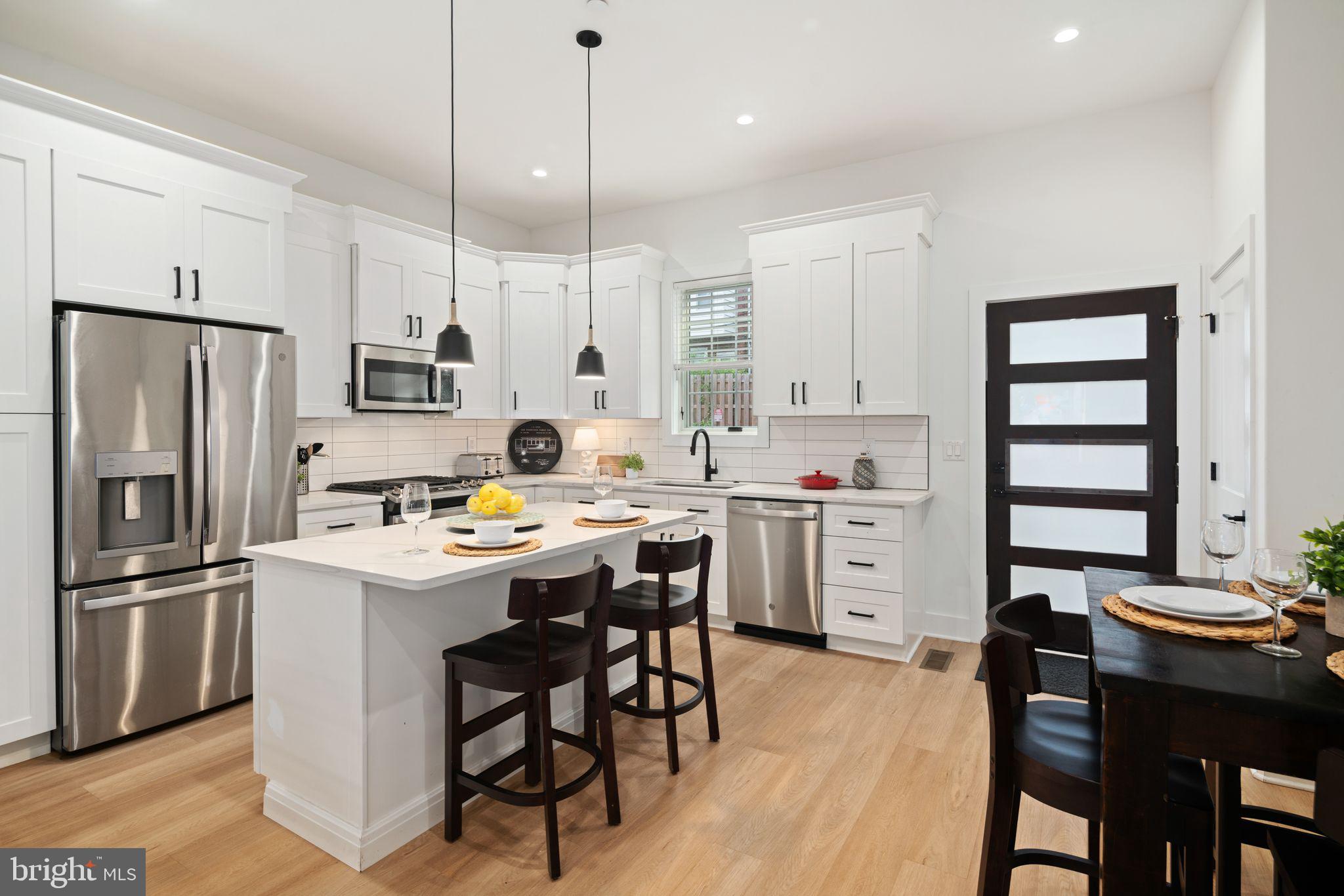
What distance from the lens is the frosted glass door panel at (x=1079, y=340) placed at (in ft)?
12.0

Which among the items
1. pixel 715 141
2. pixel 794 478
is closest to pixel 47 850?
pixel 794 478

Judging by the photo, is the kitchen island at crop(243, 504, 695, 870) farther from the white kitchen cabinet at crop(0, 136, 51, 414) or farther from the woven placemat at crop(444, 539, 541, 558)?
the white kitchen cabinet at crop(0, 136, 51, 414)

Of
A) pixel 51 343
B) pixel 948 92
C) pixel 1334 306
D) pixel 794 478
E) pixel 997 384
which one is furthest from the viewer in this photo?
pixel 794 478

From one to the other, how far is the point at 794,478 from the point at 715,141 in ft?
7.41

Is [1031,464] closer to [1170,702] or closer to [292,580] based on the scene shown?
[1170,702]

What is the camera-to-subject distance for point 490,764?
2447mm

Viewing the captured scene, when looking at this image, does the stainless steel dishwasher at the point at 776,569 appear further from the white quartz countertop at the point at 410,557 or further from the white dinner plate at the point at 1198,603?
the white dinner plate at the point at 1198,603

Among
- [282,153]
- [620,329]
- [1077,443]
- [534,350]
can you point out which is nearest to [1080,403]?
[1077,443]

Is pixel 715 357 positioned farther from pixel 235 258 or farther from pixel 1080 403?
pixel 235 258

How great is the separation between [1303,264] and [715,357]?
3.29 metres

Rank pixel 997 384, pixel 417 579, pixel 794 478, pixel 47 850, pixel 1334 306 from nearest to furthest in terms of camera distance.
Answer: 1. pixel 417 579
2. pixel 47 850
3. pixel 1334 306
4. pixel 997 384
5. pixel 794 478

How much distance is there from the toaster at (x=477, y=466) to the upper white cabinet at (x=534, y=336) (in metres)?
0.37

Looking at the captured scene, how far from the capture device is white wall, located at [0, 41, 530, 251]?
10.2 feet

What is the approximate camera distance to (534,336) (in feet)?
16.9
